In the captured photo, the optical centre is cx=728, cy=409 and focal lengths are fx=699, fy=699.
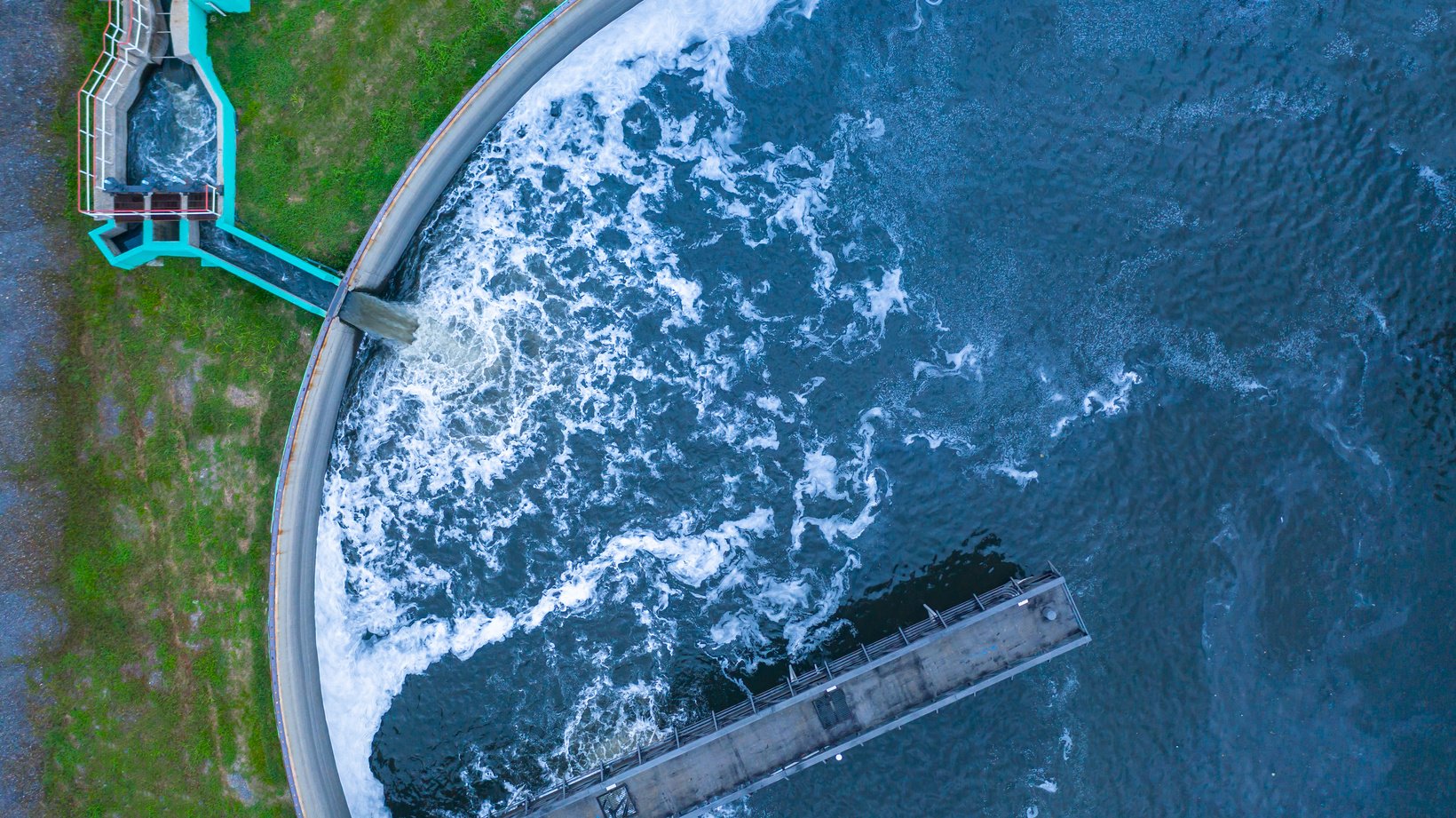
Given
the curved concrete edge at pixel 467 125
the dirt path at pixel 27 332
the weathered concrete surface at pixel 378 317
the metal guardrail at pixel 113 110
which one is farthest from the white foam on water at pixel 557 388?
the dirt path at pixel 27 332

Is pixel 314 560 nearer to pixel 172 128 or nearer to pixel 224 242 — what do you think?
pixel 224 242

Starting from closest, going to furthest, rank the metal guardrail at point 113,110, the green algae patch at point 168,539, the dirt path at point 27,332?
the dirt path at point 27,332
the metal guardrail at point 113,110
the green algae patch at point 168,539

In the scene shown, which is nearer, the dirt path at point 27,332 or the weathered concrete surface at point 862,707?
the weathered concrete surface at point 862,707

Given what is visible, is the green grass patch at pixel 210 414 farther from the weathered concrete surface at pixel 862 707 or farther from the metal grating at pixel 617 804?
the weathered concrete surface at pixel 862 707

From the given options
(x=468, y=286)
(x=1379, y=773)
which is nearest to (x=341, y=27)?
(x=468, y=286)

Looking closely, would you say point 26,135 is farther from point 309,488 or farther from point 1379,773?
point 1379,773

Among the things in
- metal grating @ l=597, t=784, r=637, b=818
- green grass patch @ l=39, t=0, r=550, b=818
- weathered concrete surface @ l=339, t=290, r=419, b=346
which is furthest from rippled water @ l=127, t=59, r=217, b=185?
metal grating @ l=597, t=784, r=637, b=818

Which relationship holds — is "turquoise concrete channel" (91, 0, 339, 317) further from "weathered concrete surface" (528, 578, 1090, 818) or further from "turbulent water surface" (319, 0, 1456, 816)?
"weathered concrete surface" (528, 578, 1090, 818)
